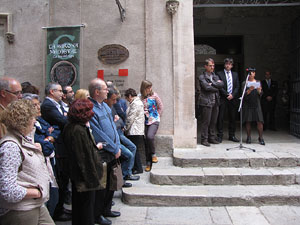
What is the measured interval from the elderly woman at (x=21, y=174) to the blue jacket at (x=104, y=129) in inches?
49.3

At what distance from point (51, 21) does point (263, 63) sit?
25.5 ft

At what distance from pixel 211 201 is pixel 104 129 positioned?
215cm

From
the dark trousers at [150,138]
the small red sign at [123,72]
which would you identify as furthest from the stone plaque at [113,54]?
the dark trousers at [150,138]

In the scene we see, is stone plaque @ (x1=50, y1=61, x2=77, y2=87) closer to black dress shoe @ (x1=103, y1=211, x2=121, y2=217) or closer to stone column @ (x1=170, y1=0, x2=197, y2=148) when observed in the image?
stone column @ (x1=170, y1=0, x2=197, y2=148)

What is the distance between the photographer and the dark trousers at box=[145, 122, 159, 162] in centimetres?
633

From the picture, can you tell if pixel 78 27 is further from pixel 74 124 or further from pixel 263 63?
pixel 263 63

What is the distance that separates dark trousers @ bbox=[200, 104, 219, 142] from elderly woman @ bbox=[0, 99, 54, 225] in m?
4.89

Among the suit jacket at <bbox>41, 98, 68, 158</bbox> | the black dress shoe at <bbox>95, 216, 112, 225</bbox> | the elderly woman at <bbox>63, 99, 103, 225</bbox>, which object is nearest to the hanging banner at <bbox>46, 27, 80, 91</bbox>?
the suit jacket at <bbox>41, 98, 68, 158</bbox>

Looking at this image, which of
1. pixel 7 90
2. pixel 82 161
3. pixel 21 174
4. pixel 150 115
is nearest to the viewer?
pixel 21 174

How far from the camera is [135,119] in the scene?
20.0 ft

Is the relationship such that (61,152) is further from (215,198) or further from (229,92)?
(229,92)

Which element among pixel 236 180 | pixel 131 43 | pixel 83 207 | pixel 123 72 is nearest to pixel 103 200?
pixel 83 207

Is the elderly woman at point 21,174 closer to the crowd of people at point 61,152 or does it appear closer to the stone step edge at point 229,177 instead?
the crowd of people at point 61,152

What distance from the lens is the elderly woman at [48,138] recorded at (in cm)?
373
